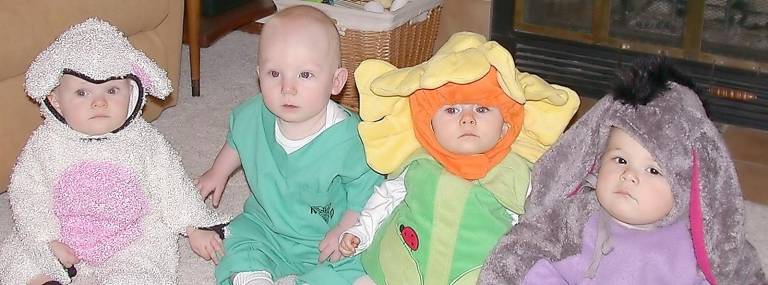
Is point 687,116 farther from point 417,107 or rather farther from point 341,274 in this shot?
point 341,274

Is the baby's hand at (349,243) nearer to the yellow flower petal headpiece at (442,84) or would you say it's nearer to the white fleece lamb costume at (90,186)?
the yellow flower petal headpiece at (442,84)

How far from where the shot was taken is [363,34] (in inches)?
92.4

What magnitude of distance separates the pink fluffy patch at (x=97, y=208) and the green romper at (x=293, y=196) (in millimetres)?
165

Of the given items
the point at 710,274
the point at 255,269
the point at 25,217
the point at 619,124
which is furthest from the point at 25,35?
the point at 710,274

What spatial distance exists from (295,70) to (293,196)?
0.71 feet

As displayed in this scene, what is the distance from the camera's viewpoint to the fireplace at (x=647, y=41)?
2564 mm

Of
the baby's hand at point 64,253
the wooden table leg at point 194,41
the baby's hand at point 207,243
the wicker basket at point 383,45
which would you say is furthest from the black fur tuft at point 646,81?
the wooden table leg at point 194,41

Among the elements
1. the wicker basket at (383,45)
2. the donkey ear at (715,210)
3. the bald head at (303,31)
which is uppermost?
the bald head at (303,31)

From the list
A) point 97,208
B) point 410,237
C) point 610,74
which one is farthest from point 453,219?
point 610,74

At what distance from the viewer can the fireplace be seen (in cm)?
256

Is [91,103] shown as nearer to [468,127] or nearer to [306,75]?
[306,75]

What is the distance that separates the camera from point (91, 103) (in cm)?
Result: 163

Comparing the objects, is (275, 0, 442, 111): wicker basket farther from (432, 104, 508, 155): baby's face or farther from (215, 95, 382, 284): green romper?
(432, 104, 508, 155): baby's face

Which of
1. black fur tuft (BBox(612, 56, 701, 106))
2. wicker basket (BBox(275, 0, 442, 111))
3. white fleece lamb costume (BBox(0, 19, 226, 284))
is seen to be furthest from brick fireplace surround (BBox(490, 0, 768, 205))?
white fleece lamb costume (BBox(0, 19, 226, 284))
